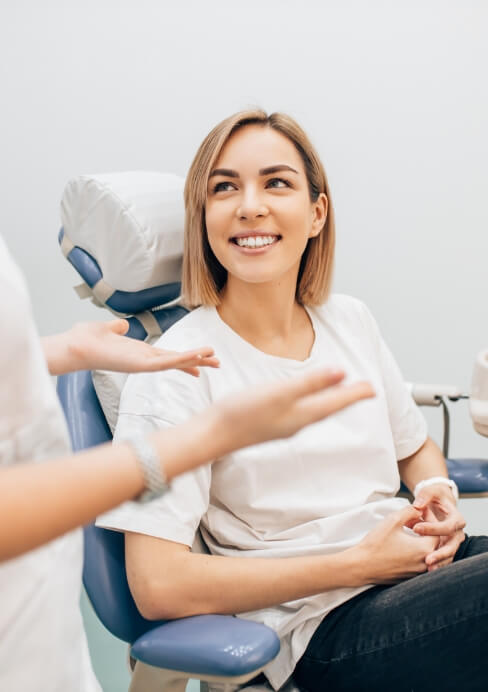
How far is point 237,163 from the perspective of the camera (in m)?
1.37

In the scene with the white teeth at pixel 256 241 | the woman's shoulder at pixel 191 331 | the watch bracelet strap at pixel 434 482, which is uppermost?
the white teeth at pixel 256 241

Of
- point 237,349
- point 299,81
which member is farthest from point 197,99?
point 237,349

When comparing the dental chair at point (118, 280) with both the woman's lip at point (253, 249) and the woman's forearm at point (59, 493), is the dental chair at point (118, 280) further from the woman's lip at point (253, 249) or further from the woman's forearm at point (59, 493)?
the woman's forearm at point (59, 493)

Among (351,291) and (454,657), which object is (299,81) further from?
(454,657)

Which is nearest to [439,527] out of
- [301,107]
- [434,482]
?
[434,482]

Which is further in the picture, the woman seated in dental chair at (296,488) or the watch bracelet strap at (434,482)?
the watch bracelet strap at (434,482)

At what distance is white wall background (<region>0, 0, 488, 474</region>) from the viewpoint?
2141 millimetres

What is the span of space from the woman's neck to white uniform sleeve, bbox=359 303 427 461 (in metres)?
0.17

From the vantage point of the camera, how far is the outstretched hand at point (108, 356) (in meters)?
0.88

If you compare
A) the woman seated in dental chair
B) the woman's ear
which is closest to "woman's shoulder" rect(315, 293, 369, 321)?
the woman seated in dental chair

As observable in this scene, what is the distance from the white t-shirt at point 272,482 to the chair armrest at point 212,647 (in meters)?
0.16

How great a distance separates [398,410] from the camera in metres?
1.51

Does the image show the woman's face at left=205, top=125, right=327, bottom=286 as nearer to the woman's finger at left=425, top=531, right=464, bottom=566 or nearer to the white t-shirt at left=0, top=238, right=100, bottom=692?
the woman's finger at left=425, top=531, right=464, bottom=566

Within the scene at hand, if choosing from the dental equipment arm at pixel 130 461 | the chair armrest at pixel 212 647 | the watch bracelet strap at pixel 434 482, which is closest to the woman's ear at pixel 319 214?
the watch bracelet strap at pixel 434 482
